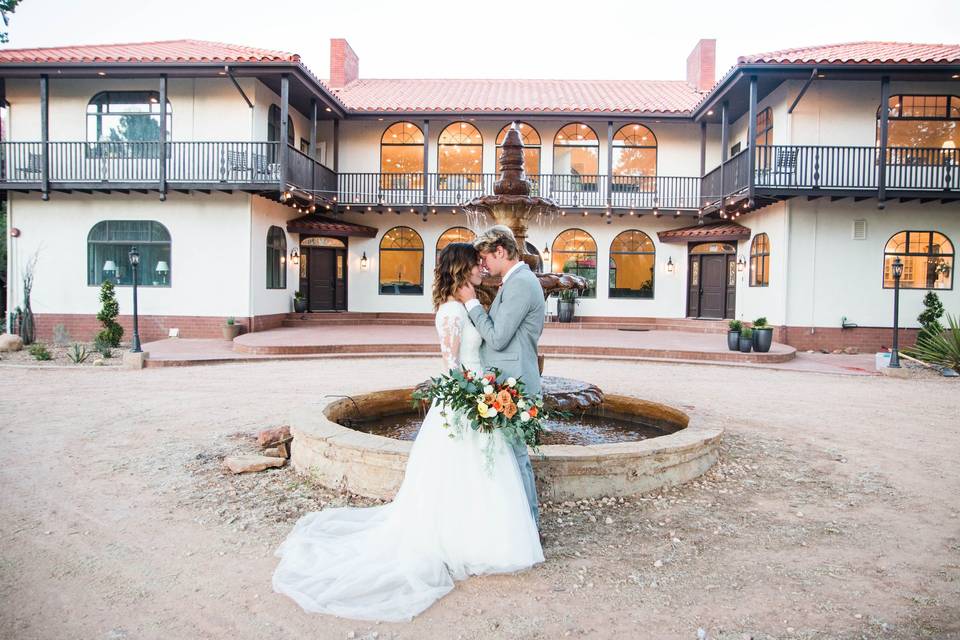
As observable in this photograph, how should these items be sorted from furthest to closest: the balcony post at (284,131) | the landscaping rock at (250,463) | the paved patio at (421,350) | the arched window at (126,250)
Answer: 1. the arched window at (126,250)
2. the balcony post at (284,131)
3. the paved patio at (421,350)
4. the landscaping rock at (250,463)

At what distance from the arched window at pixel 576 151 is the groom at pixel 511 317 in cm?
1798

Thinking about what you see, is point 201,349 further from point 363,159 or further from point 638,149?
point 638,149

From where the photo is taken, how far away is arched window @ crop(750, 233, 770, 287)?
1693 cm

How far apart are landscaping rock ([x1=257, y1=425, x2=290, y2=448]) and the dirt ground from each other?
297 millimetres

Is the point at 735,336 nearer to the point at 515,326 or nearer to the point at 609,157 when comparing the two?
the point at 609,157

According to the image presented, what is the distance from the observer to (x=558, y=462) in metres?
4.30

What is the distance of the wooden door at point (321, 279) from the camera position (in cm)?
2038

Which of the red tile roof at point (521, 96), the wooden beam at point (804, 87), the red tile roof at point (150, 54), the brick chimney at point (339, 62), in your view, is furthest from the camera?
the brick chimney at point (339, 62)

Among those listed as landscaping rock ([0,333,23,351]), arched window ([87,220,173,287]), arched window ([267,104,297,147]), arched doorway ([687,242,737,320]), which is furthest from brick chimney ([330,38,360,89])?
arched doorway ([687,242,737,320])

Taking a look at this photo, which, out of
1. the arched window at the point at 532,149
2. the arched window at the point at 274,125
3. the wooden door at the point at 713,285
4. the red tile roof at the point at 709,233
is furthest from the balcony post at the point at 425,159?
the wooden door at the point at 713,285

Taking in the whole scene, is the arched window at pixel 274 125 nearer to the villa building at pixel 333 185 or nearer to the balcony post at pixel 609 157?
the villa building at pixel 333 185

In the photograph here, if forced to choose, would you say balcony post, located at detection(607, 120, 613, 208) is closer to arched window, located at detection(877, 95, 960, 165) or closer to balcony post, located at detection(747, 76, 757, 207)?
balcony post, located at detection(747, 76, 757, 207)

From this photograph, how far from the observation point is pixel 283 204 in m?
18.5

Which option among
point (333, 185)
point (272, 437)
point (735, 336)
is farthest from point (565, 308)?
point (272, 437)
